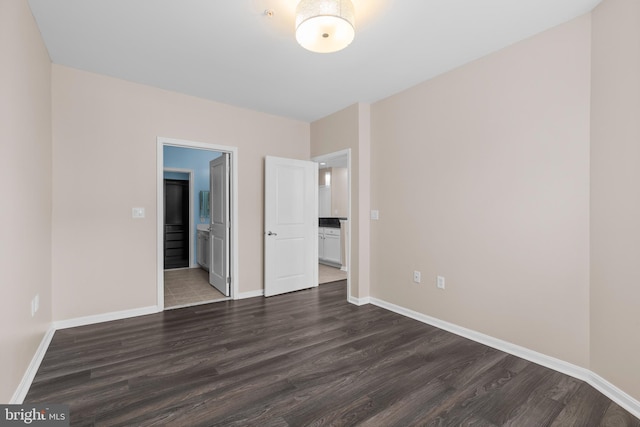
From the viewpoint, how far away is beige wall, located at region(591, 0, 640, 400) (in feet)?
6.07

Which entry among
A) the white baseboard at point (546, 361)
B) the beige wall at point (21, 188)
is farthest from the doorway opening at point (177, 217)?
the white baseboard at point (546, 361)

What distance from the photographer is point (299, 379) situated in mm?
2170

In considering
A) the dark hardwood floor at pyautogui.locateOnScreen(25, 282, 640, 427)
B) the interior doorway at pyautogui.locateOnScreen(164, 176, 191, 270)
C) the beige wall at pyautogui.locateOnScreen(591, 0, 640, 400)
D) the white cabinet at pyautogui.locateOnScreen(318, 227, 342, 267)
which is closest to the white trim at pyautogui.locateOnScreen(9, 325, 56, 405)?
the dark hardwood floor at pyautogui.locateOnScreen(25, 282, 640, 427)

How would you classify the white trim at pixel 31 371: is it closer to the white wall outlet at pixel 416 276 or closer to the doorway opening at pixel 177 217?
the white wall outlet at pixel 416 276

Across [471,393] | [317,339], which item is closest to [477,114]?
[471,393]

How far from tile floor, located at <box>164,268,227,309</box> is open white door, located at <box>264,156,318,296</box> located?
0.86m

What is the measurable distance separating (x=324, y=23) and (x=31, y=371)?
314 cm

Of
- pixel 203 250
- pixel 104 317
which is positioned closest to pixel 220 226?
pixel 104 317

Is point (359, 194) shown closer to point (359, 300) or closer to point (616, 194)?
point (359, 300)

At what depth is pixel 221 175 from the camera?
4375mm

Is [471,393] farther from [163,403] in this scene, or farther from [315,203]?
[315,203]

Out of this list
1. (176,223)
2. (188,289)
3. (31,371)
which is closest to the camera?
(31,371)

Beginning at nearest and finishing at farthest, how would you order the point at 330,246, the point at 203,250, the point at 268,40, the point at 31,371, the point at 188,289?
the point at 31,371, the point at 268,40, the point at 188,289, the point at 203,250, the point at 330,246

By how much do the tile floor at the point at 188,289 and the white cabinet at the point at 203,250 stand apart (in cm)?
21
